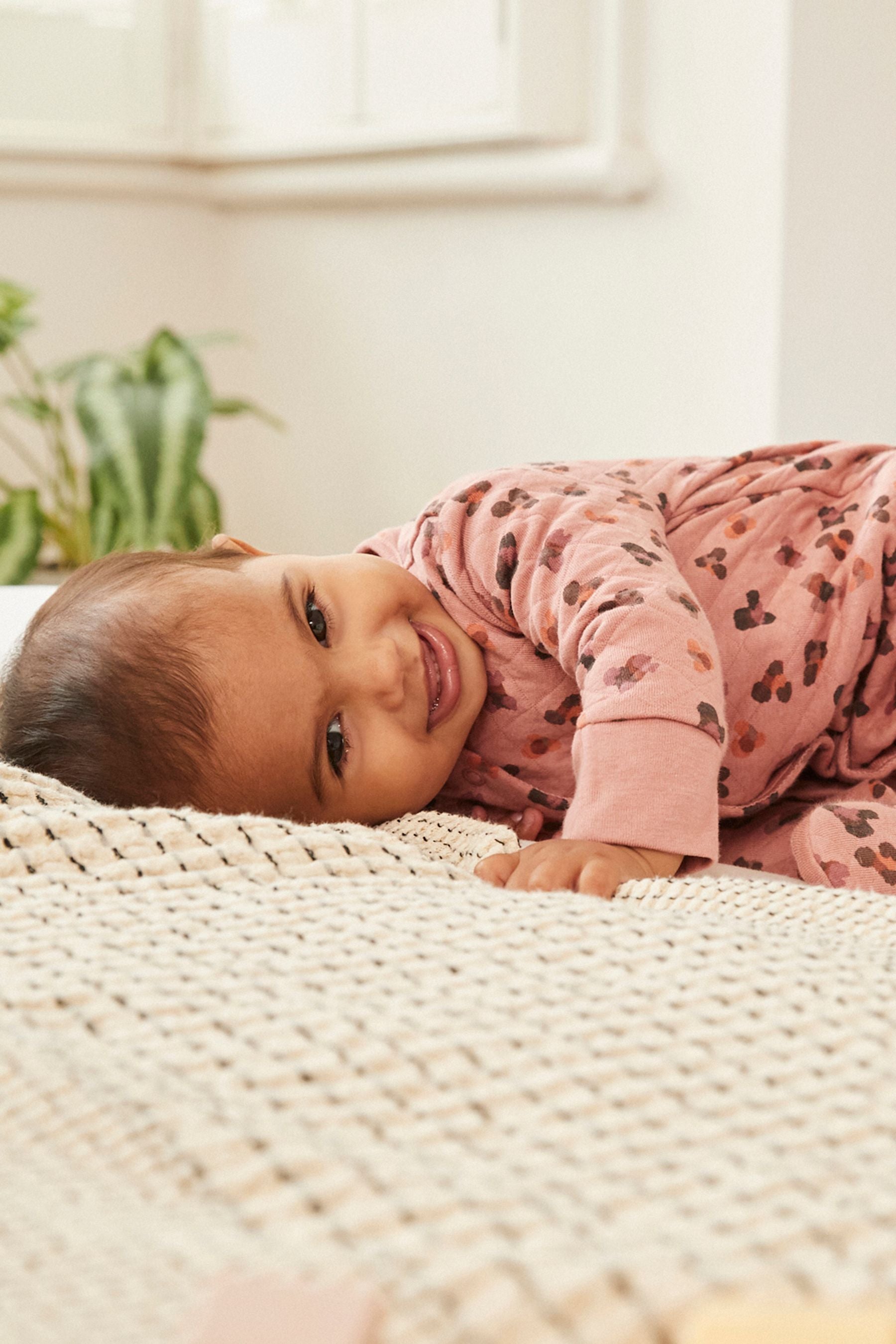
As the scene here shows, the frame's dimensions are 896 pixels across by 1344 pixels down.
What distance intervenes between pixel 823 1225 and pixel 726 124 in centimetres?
156

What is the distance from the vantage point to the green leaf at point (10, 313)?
205cm

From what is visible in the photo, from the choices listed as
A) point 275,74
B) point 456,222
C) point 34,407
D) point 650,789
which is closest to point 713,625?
point 650,789

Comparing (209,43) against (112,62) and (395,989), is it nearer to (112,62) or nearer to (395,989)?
(112,62)

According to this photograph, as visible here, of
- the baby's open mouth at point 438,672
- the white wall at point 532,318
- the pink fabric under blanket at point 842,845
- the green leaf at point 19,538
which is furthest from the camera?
the green leaf at point 19,538

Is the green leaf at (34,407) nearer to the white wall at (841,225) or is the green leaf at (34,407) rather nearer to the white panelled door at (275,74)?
the white panelled door at (275,74)

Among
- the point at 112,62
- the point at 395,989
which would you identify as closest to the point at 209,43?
the point at 112,62

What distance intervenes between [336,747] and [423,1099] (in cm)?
52

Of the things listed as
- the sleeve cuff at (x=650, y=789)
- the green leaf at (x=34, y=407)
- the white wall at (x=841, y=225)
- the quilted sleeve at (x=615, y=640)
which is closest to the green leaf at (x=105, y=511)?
the green leaf at (x=34, y=407)

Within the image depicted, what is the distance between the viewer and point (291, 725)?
0.85m

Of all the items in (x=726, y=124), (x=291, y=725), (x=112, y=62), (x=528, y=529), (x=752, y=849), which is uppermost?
(x=112, y=62)

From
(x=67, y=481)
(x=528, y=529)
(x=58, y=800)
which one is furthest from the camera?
(x=67, y=481)

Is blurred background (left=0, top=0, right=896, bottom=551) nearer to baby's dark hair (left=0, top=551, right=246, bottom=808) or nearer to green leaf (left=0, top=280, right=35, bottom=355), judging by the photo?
green leaf (left=0, top=280, right=35, bottom=355)

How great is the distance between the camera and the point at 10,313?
2070 millimetres

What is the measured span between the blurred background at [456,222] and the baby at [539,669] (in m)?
0.56
